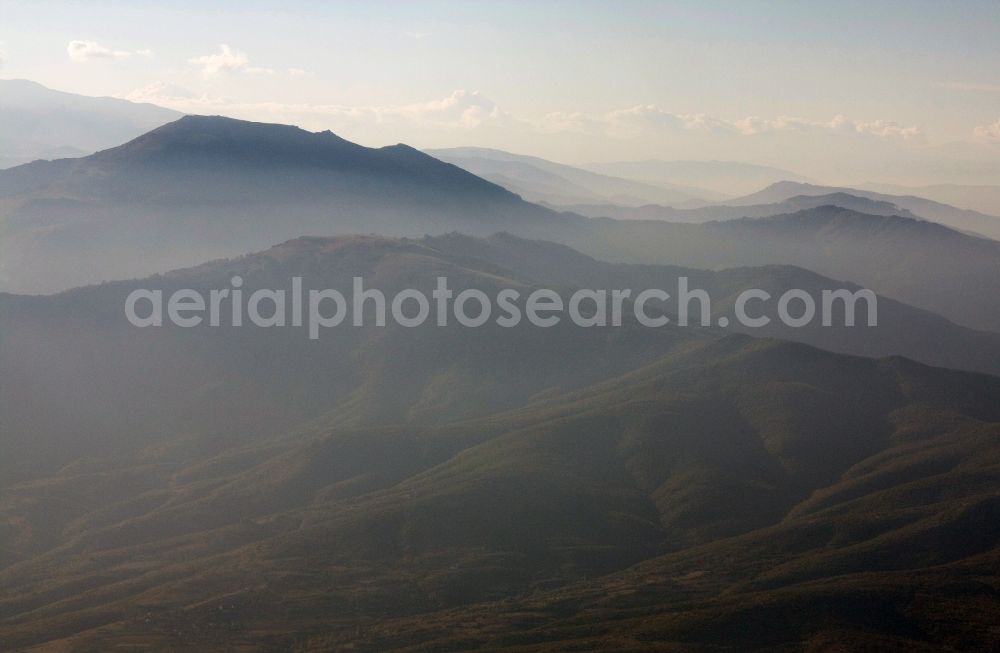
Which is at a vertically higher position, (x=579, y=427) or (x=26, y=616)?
(x=579, y=427)

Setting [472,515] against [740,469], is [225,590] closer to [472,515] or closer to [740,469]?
[472,515]

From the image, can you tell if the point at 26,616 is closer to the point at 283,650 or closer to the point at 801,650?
the point at 283,650

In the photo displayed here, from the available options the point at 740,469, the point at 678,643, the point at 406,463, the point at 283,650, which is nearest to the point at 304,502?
the point at 406,463

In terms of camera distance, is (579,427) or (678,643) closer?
(678,643)

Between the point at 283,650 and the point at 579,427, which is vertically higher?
the point at 579,427

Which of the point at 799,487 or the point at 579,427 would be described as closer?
the point at 799,487

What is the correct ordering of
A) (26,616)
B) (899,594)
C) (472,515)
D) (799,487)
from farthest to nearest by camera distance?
1. (799,487)
2. (472,515)
3. (26,616)
4. (899,594)

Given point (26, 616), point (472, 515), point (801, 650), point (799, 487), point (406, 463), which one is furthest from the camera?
point (406, 463)

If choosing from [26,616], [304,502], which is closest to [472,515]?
[304,502]

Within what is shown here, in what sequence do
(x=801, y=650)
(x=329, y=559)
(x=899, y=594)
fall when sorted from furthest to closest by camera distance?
(x=329, y=559), (x=899, y=594), (x=801, y=650)
